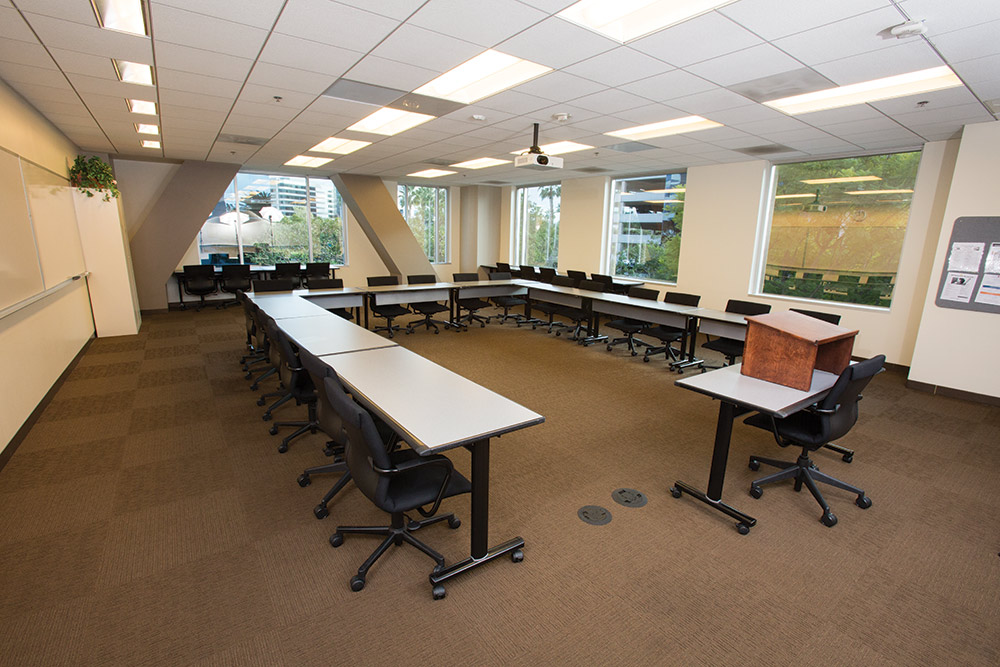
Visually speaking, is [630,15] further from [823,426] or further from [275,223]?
[275,223]

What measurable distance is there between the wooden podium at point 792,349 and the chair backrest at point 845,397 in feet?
0.51

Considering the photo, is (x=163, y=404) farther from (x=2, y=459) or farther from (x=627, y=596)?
(x=627, y=596)

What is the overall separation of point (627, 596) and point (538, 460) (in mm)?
1327

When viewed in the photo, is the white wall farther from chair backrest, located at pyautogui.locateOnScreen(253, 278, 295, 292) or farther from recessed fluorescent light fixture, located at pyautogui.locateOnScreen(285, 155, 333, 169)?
recessed fluorescent light fixture, located at pyautogui.locateOnScreen(285, 155, 333, 169)

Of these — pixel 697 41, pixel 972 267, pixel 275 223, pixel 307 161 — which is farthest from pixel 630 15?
pixel 275 223

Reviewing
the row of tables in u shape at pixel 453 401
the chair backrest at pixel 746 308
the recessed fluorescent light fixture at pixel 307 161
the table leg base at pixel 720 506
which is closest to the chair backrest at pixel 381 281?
the recessed fluorescent light fixture at pixel 307 161

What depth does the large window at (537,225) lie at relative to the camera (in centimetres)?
1116

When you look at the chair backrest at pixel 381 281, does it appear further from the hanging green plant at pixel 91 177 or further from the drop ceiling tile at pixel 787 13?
the drop ceiling tile at pixel 787 13

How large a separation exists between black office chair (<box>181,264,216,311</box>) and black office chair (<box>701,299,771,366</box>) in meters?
9.02

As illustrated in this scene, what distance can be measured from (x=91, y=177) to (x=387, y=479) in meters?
7.04

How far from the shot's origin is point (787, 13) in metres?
2.51

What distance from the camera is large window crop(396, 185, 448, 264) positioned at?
11904 millimetres

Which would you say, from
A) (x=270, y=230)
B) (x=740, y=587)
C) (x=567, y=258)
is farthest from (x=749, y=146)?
(x=270, y=230)

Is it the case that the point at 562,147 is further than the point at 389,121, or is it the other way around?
the point at 562,147
